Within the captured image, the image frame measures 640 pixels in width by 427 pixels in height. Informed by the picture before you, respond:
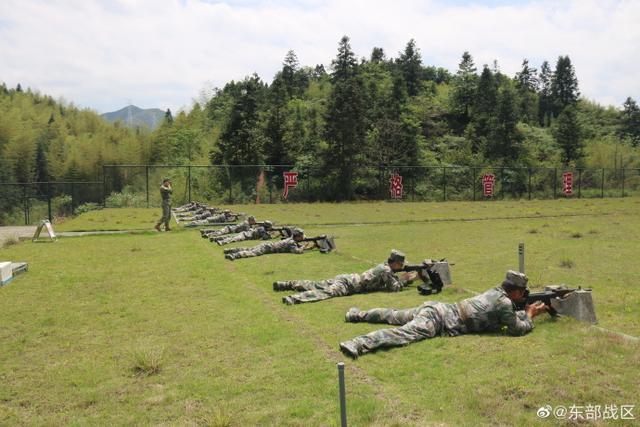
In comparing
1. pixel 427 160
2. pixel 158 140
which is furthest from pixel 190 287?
pixel 427 160

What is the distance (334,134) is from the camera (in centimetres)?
3916

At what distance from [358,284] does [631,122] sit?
8550 cm

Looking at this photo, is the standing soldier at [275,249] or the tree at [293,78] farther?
the tree at [293,78]

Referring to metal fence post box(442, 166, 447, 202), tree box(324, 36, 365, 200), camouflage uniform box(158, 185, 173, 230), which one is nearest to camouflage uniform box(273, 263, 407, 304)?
camouflage uniform box(158, 185, 173, 230)

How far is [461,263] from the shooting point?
1047 cm

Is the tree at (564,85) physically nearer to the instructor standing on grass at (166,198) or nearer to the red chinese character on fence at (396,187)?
the red chinese character on fence at (396,187)

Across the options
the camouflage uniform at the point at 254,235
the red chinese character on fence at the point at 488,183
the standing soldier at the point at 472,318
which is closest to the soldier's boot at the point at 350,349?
the standing soldier at the point at 472,318

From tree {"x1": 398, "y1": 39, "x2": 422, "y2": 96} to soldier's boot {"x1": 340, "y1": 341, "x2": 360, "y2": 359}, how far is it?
78319 millimetres

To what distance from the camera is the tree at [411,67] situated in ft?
269

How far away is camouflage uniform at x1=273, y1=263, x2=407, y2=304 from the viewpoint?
7.59m

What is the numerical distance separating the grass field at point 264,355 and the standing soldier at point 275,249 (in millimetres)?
1401

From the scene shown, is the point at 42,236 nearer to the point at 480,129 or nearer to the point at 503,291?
the point at 503,291

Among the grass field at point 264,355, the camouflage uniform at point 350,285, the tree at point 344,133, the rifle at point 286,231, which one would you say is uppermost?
the tree at point 344,133

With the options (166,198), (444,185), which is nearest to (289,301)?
(166,198)
